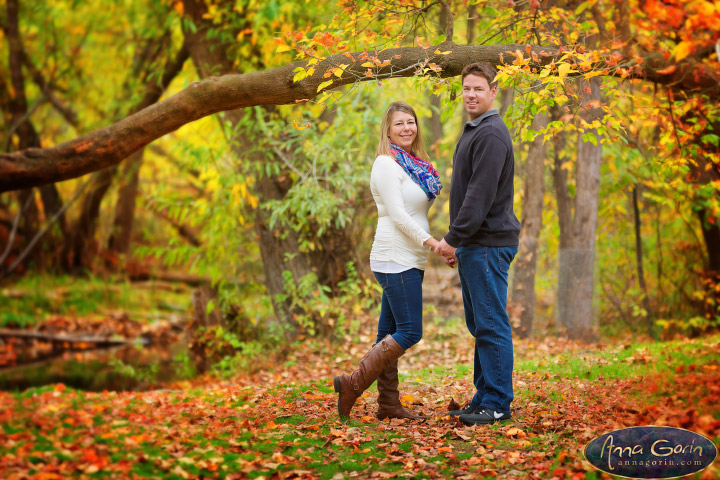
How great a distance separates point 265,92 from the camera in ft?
15.8

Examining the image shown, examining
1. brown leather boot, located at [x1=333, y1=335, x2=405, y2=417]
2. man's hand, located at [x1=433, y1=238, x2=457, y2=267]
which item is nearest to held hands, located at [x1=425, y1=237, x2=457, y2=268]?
man's hand, located at [x1=433, y1=238, x2=457, y2=267]

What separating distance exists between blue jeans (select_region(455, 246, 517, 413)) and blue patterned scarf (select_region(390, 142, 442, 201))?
442mm

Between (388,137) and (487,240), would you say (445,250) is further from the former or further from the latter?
(388,137)

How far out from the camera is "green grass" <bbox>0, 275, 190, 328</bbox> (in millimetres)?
12469

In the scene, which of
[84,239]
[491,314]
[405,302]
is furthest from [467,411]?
[84,239]

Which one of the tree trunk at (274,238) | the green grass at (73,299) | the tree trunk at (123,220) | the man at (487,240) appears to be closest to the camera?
the man at (487,240)

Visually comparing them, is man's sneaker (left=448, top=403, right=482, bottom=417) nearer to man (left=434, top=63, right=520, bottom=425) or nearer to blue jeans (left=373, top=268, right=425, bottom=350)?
man (left=434, top=63, right=520, bottom=425)

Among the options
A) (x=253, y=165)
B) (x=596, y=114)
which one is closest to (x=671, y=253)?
(x=596, y=114)

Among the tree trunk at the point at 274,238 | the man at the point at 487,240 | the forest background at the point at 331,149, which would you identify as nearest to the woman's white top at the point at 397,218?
the man at the point at 487,240

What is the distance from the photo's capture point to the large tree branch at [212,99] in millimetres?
4355

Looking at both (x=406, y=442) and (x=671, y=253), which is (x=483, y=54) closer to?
(x=406, y=442)

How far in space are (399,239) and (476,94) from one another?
3.49 ft

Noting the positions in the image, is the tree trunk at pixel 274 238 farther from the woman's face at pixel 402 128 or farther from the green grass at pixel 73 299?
the green grass at pixel 73 299

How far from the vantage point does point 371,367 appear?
4125 millimetres
